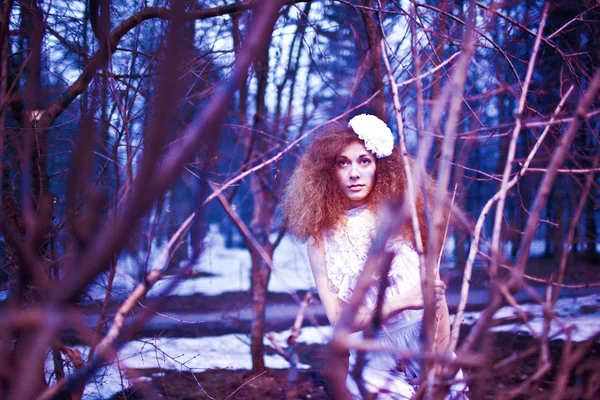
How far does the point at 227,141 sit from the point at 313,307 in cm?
425

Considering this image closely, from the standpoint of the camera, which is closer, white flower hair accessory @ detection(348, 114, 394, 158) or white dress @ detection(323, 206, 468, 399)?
white dress @ detection(323, 206, 468, 399)

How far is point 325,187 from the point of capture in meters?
2.71

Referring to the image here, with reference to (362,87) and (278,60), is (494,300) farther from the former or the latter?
(278,60)

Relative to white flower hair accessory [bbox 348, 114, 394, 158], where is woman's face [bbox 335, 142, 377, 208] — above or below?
below

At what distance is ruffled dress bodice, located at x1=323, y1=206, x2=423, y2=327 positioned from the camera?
2.35m

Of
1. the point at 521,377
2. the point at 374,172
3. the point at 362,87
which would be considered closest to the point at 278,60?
the point at 362,87

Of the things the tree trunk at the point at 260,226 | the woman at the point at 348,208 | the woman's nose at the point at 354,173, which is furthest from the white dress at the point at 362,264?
the tree trunk at the point at 260,226

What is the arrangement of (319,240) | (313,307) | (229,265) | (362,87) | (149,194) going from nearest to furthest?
(149,194), (319,240), (362,87), (313,307), (229,265)

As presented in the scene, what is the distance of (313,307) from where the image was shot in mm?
8445

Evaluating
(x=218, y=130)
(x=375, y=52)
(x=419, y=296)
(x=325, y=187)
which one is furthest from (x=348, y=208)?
(x=218, y=130)

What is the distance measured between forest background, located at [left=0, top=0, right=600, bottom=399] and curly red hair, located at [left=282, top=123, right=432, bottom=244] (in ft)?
0.58

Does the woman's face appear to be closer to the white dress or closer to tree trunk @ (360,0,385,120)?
the white dress

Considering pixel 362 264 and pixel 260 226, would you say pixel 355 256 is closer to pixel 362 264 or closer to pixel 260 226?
pixel 362 264

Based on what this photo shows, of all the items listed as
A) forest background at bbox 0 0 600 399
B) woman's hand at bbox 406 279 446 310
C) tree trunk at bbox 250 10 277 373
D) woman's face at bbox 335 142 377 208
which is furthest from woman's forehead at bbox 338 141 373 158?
tree trunk at bbox 250 10 277 373
